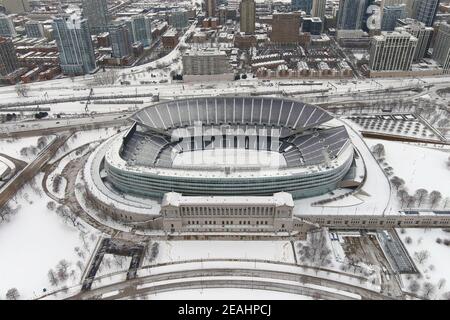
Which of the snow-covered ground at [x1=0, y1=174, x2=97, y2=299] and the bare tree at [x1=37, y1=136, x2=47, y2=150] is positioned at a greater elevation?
the bare tree at [x1=37, y1=136, x2=47, y2=150]

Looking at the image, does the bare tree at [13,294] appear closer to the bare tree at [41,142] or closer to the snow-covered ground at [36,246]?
the snow-covered ground at [36,246]

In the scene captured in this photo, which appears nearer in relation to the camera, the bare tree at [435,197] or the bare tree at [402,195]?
the bare tree at [435,197]

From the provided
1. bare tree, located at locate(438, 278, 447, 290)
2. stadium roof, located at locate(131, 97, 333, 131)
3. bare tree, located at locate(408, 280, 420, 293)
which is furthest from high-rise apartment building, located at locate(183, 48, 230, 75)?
bare tree, located at locate(438, 278, 447, 290)

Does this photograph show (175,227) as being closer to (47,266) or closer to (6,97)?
(47,266)

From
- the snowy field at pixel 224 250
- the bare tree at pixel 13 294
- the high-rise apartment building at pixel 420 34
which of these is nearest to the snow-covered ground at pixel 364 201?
the snowy field at pixel 224 250

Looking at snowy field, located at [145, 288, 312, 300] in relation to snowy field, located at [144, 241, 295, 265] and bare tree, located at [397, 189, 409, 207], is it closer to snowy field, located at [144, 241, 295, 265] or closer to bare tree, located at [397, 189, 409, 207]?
snowy field, located at [144, 241, 295, 265]
